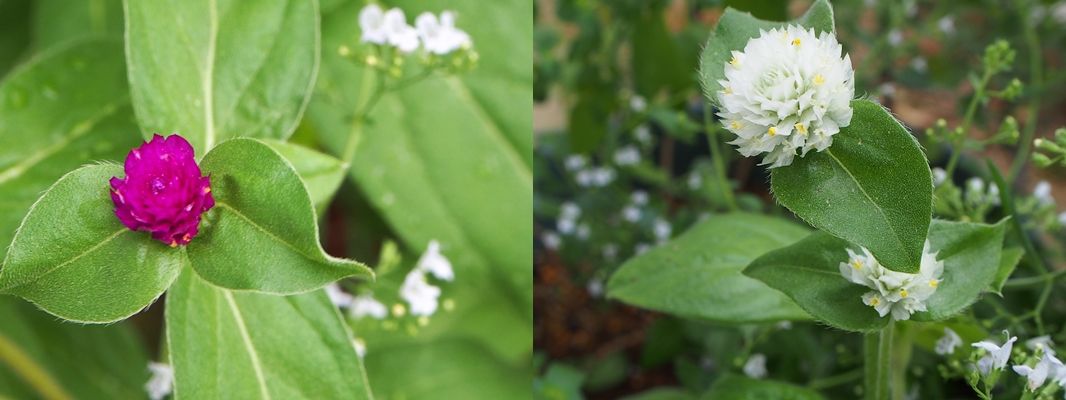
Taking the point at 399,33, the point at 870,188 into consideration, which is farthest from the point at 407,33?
the point at 870,188

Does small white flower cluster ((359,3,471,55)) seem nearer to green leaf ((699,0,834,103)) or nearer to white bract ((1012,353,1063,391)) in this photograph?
green leaf ((699,0,834,103))

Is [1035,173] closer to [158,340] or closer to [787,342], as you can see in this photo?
[787,342]

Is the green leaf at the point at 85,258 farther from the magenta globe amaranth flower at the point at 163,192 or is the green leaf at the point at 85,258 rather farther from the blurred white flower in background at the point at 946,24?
the blurred white flower in background at the point at 946,24

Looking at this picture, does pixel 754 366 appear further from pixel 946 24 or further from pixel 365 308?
pixel 946 24

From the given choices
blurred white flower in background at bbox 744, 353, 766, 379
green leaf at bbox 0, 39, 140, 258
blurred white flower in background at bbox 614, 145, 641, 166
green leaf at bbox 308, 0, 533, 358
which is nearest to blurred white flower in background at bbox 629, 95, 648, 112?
blurred white flower in background at bbox 614, 145, 641, 166

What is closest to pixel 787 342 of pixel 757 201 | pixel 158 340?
pixel 757 201

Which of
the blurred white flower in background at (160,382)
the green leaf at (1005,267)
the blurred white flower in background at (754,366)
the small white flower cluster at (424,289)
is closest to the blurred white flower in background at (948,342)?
the green leaf at (1005,267)
